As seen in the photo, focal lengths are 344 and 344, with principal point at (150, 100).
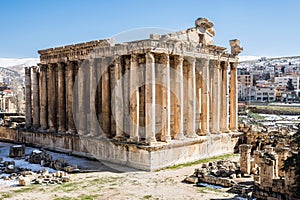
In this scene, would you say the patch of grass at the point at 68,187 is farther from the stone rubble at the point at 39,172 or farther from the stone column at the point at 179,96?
the stone column at the point at 179,96

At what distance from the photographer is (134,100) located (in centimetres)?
2050

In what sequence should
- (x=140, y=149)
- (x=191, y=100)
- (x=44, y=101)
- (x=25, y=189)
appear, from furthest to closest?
(x=44, y=101), (x=191, y=100), (x=140, y=149), (x=25, y=189)

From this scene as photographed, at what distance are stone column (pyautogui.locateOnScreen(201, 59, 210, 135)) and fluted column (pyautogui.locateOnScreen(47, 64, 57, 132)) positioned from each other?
11.9 m

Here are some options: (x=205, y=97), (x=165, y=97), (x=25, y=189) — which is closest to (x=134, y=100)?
(x=165, y=97)

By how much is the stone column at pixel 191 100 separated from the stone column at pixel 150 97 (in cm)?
365

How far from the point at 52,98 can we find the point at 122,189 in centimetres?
1437

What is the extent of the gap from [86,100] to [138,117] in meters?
6.10

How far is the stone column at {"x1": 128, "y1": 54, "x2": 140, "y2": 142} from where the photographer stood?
66.6 ft

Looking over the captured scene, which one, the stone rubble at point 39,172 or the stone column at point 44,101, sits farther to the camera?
the stone column at point 44,101

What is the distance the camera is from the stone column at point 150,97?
64.7ft

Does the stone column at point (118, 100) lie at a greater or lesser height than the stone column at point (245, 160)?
greater

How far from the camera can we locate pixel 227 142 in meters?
25.4

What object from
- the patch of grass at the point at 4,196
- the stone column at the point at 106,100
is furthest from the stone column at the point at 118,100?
the patch of grass at the point at 4,196

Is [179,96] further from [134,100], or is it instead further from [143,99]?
[134,100]
